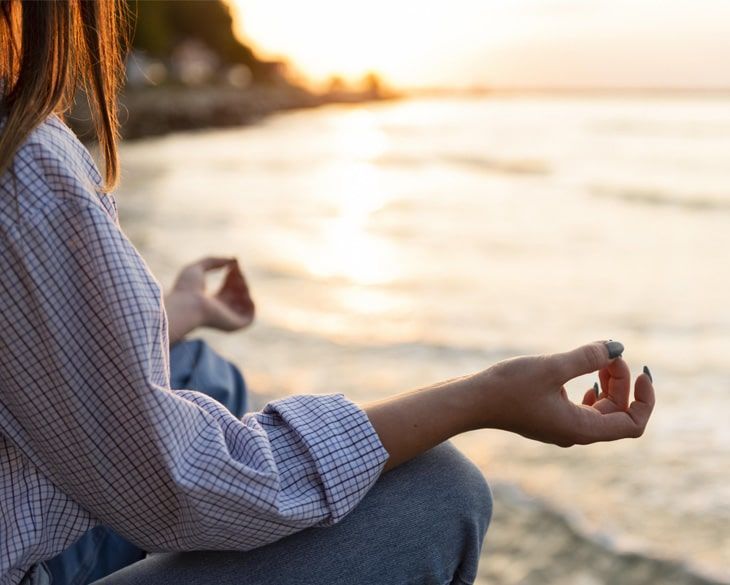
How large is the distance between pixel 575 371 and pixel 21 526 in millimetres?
725

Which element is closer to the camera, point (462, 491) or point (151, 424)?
point (151, 424)

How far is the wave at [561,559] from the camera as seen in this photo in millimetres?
2104

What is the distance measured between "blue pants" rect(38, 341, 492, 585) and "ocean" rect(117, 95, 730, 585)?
3.40 feet

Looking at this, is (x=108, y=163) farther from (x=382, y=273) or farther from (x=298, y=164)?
(x=298, y=164)

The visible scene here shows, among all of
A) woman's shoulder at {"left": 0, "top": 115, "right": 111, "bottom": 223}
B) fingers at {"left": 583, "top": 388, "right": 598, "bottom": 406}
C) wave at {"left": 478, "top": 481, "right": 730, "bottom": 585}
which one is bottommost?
wave at {"left": 478, "top": 481, "right": 730, "bottom": 585}

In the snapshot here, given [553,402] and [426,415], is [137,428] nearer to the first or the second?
[426,415]

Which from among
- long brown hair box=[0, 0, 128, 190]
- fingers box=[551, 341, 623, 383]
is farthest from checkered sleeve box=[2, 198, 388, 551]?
fingers box=[551, 341, 623, 383]

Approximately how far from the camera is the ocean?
2.38 metres

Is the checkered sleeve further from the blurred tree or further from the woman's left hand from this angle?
the blurred tree

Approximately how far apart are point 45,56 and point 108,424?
432mm

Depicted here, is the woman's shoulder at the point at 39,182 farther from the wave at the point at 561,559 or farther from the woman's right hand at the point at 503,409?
the wave at the point at 561,559

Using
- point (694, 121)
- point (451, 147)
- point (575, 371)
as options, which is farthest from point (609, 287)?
point (694, 121)

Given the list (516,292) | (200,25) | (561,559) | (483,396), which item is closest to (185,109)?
(200,25)

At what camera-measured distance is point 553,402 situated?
116 centimetres
